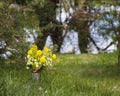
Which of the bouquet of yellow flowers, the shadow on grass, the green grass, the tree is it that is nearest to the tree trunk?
the green grass

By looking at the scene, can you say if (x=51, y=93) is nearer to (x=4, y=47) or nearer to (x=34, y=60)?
(x=34, y=60)

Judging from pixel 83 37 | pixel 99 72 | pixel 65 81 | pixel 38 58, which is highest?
pixel 38 58

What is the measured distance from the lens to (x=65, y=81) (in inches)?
274

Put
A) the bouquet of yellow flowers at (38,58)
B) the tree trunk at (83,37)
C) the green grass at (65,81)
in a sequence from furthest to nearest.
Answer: the tree trunk at (83,37), the bouquet of yellow flowers at (38,58), the green grass at (65,81)

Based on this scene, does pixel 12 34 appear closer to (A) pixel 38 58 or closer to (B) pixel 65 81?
(B) pixel 65 81

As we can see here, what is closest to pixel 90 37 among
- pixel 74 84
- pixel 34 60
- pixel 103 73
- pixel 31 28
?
pixel 103 73

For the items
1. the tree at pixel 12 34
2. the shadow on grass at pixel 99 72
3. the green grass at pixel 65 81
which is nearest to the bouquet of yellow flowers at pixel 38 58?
the green grass at pixel 65 81

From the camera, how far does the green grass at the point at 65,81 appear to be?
16.6ft

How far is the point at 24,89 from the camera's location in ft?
16.4

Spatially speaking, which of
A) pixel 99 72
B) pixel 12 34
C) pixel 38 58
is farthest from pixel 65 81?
pixel 99 72

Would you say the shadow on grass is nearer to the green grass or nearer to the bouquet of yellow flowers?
the green grass

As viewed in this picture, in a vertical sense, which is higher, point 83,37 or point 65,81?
point 83,37

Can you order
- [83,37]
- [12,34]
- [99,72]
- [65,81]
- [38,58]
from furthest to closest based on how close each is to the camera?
[83,37] < [99,72] < [12,34] < [65,81] < [38,58]

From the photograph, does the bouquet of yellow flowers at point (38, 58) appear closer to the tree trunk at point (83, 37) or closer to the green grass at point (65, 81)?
the green grass at point (65, 81)
